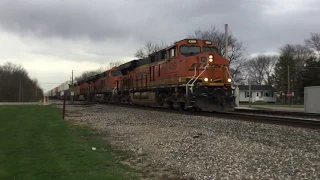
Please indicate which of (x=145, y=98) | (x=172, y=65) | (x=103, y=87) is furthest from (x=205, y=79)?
(x=103, y=87)

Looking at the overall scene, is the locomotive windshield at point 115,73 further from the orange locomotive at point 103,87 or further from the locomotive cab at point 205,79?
the locomotive cab at point 205,79

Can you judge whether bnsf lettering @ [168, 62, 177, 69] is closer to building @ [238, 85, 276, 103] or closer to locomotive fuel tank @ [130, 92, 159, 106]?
locomotive fuel tank @ [130, 92, 159, 106]

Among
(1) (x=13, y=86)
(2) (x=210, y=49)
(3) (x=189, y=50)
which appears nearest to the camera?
(3) (x=189, y=50)

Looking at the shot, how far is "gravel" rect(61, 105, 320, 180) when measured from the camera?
604cm

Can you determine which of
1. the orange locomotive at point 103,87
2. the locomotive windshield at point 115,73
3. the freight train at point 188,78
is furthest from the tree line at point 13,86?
the freight train at point 188,78

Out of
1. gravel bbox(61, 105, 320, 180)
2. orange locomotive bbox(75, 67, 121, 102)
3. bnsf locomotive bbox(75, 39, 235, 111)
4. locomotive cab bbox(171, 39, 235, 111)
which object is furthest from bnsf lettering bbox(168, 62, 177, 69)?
orange locomotive bbox(75, 67, 121, 102)

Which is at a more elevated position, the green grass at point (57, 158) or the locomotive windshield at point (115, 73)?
the locomotive windshield at point (115, 73)

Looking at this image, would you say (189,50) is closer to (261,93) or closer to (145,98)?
(145,98)

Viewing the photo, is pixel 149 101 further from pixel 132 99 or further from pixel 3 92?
pixel 3 92

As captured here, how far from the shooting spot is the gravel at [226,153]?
604cm

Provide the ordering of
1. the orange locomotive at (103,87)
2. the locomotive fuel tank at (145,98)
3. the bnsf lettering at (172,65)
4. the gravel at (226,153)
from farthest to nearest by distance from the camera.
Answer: the orange locomotive at (103,87), the locomotive fuel tank at (145,98), the bnsf lettering at (172,65), the gravel at (226,153)

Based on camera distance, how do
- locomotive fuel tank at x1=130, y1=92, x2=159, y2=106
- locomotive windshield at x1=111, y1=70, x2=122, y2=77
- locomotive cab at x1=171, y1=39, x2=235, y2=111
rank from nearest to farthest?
1. locomotive cab at x1=171, y1=39, x2=235, y2=111
2. locomotive fuel tank at x1=130, y1=92, x2=159, y2=106
3. locomotive windshield at x1=111, y1=70, x2=122, y2=77

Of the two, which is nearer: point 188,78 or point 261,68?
point 188,78

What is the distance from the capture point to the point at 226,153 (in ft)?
24.5
